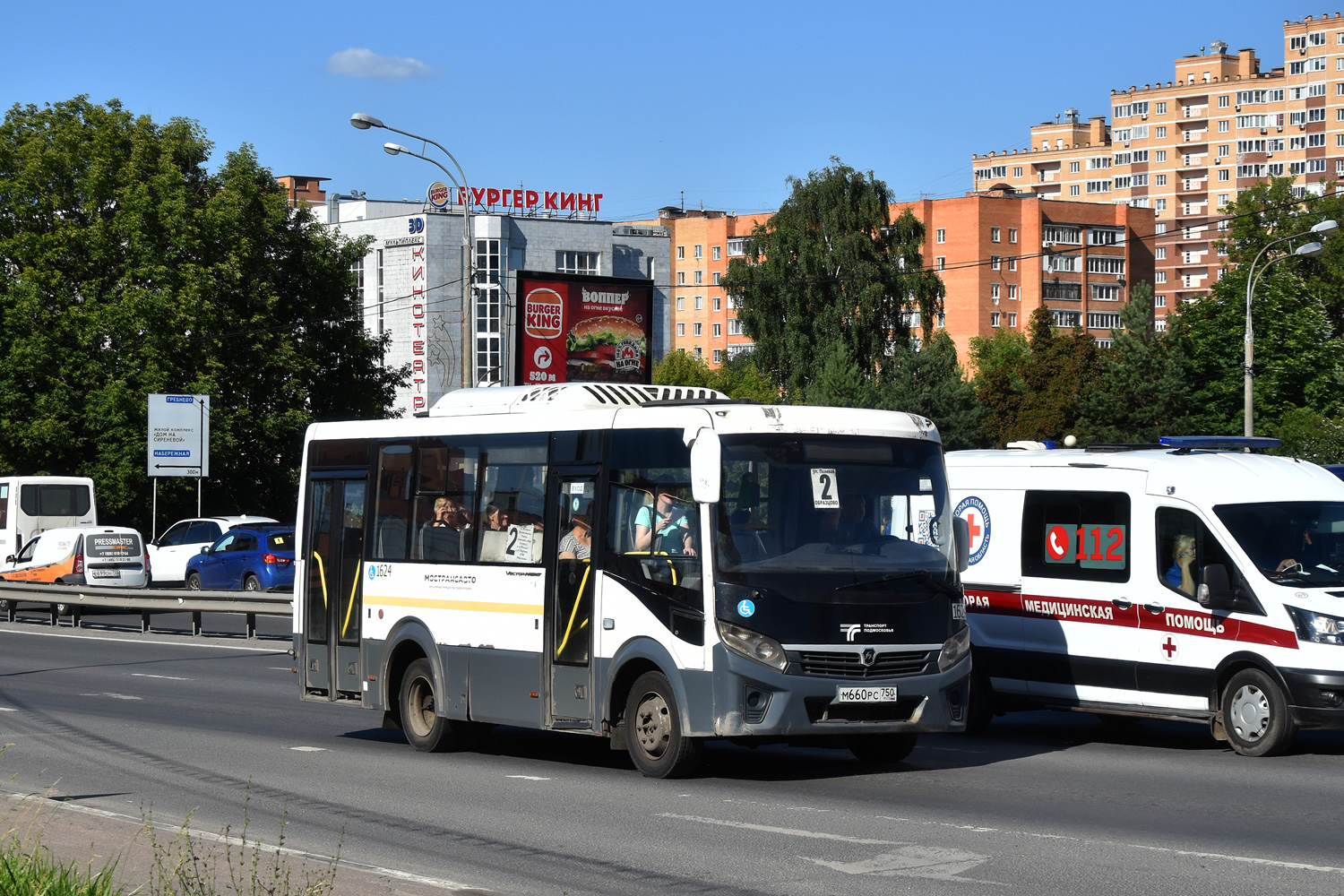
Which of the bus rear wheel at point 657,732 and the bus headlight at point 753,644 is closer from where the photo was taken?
the bus headlight at point 753,644

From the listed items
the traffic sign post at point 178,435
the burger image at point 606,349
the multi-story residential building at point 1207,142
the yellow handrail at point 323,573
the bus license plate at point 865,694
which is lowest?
the bus license plate at point 865,694

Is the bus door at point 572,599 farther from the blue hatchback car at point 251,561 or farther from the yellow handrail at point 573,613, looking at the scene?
the blue hatchback car at point 251,561

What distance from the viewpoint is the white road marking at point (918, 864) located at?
8281 millimetres

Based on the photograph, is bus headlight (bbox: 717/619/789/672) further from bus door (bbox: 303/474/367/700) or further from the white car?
the white car

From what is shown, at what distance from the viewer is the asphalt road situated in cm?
837

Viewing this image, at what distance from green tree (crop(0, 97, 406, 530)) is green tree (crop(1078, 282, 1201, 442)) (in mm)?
32773

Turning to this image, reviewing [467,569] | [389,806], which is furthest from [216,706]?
[389,806]

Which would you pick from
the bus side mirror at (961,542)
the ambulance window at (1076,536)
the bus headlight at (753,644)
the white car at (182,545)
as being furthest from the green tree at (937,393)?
the bus headlight at (753,644)

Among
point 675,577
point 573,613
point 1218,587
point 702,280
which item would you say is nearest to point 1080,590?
point 1218,587

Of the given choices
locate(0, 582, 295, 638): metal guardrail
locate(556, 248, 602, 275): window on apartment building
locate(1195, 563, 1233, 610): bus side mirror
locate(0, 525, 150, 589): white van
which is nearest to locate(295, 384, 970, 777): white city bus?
locate(1195, 563, 1233, 610): bus side mirror

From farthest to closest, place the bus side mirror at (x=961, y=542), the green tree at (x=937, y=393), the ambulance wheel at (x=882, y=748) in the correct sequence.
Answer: the green tree at (x=937, y=393)
the ambulance wheel at (x=882, y=748)
the bus side mirror at (x=961, y=542)

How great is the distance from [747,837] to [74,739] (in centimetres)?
784

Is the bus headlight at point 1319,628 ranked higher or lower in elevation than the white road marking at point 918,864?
higher

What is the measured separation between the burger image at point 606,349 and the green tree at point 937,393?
3614 cm
